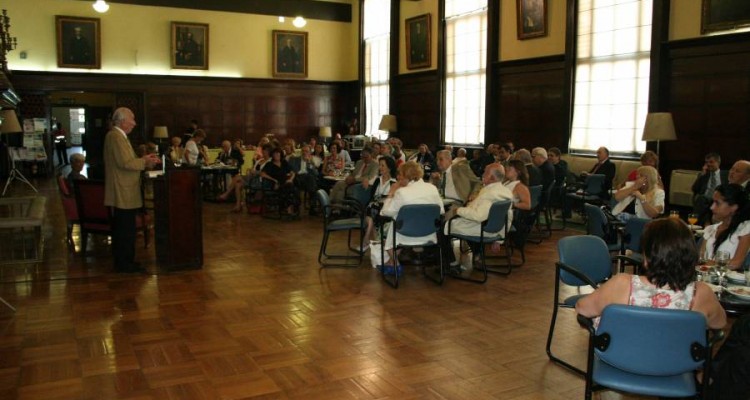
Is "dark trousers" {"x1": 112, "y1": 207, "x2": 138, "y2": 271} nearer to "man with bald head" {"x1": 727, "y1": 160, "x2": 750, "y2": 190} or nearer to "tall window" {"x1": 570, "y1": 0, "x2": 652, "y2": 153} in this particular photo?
"man with bald head" {"x1": 727, "y1": 160, "x2": 750, "y2": 190}

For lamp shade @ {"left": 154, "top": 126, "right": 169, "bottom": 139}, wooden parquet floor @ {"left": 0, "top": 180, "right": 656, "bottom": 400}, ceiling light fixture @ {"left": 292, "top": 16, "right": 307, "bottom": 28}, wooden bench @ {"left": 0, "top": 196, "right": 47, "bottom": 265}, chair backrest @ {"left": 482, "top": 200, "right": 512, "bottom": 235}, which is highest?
ceiling light fixture @ {"left": 292, "top": 16, "right": 307, "bottom": 28}

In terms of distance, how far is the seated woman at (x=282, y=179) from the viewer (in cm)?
1033

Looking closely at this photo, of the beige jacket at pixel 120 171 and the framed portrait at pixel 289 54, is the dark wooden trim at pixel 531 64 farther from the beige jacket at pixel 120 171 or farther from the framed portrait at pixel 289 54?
the beige jacket at pixel 120 171

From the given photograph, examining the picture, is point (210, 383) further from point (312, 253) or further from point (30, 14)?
point (30, 14)

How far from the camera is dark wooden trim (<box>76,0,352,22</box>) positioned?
17.5m

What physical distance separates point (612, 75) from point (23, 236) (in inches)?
367

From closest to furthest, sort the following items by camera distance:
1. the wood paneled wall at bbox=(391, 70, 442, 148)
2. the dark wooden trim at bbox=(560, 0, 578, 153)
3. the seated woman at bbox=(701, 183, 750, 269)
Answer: the seated woman at bbox=(701, 183, 750, 269), the dark wooden trim at bbox=(560, 0, 578, 153), the wood paneled wall at bbox=(391, 70, 442, 148)

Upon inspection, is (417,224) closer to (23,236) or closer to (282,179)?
(23,236)

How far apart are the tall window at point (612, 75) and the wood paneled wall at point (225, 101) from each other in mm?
9316

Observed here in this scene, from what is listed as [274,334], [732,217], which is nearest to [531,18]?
[732,217]

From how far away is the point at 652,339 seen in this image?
257cm

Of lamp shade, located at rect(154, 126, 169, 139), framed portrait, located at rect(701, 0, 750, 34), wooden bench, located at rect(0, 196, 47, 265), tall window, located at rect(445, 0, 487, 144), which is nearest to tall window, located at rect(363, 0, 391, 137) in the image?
tall window, located at rect(445, 0, 487, 144)

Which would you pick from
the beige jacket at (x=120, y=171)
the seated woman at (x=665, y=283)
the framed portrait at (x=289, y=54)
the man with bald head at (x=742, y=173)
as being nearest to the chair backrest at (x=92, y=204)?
the beige jacket at (x=120, y=171)

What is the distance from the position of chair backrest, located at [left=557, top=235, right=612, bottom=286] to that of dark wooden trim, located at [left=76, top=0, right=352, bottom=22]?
16149mm
